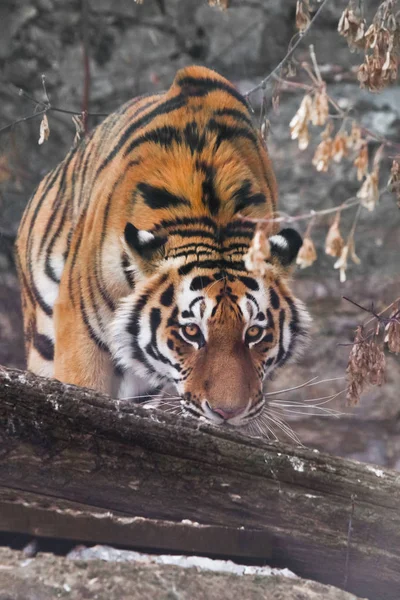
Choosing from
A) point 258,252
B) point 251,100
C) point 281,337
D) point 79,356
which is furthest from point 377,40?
point 251,100

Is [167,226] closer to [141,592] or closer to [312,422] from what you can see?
[141,592]

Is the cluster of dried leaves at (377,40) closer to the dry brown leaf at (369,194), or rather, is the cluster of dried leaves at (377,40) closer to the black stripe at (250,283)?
the dry brown leaf at (369,194)

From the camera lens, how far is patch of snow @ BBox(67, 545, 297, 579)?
6.72 feet

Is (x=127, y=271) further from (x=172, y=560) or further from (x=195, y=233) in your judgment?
(x=172, y=560)

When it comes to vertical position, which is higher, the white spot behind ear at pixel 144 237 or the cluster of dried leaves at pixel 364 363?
the white spot behind ear at pixel 144 237

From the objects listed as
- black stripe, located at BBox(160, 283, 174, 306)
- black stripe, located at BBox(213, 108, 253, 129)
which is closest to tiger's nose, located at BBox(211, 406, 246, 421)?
black stripe, located at BBox(160, 283, 174, 306)

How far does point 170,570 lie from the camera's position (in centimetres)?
202

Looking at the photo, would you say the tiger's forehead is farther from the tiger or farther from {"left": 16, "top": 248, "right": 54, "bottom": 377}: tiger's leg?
{"left": 16, "top": 248, "right": 54, "bottom": 377}: tiger's leg

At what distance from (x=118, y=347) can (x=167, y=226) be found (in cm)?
56

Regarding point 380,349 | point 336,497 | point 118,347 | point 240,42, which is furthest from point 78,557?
point 240,42

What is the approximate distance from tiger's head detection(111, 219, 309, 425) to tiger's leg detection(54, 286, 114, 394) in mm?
76

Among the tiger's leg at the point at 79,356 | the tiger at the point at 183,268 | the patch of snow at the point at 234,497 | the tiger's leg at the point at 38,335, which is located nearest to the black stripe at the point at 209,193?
the tiger at the point at 183,268

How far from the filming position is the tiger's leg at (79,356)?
3490mm

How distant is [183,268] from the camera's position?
326cm
